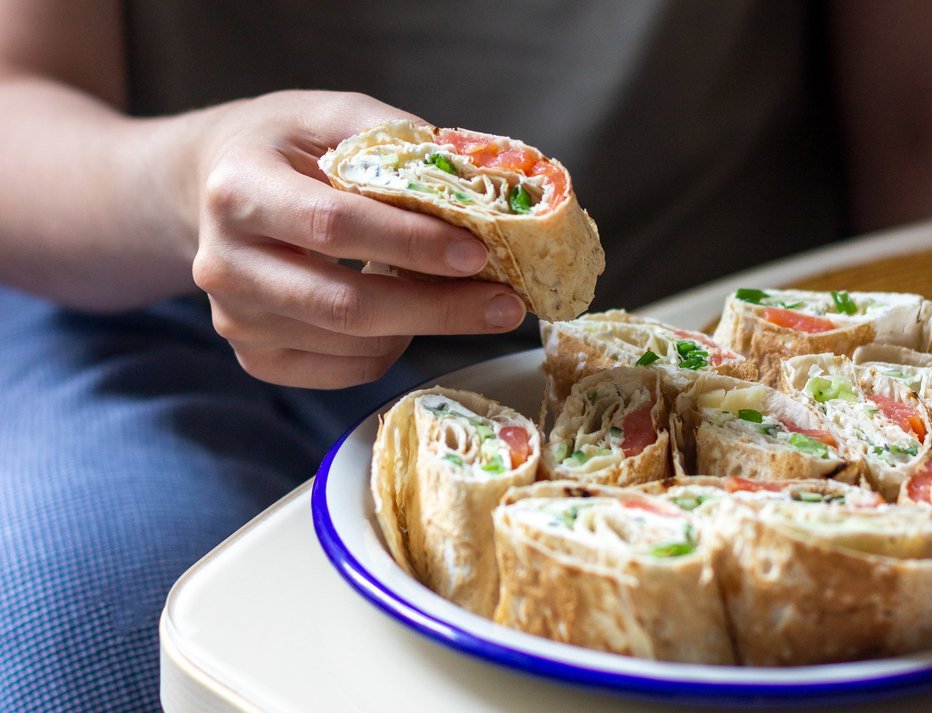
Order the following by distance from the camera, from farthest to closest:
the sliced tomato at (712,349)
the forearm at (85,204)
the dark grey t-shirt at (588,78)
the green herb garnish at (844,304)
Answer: the dark grey t-shirt at (588,78)
the forearm at (85,204)
the green herb garnish at (844,304)
the sliced tomato at (712,349)

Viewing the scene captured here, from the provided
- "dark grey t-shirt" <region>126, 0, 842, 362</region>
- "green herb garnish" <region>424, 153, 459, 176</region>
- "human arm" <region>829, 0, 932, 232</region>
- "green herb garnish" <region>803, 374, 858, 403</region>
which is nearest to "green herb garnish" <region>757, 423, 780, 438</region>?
"green herb garnish" <region>803, 374, 858, 403</region>

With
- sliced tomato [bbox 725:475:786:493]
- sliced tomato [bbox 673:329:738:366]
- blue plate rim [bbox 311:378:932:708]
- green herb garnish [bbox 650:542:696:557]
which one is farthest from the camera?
sliced tomato [bbox 673:329:738:366]

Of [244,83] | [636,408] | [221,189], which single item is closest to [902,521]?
[636,408]

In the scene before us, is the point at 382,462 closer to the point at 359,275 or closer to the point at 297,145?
the point at 359,275

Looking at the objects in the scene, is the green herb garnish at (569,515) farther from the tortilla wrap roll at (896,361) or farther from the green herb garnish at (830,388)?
the tortilla wrap roll at (896,361)

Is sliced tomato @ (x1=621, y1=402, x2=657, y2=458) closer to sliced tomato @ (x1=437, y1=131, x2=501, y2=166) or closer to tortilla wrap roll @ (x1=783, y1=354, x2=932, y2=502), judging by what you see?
tortilla wrap roll @ (x1=783, y1=354, x2=932, y2=502)

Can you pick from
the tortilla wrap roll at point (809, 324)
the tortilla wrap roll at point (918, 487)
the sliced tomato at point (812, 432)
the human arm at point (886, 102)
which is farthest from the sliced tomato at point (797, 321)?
the human arm at point (886, 102)

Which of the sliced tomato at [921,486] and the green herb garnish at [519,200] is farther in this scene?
the green herb garnish at [519,200]
